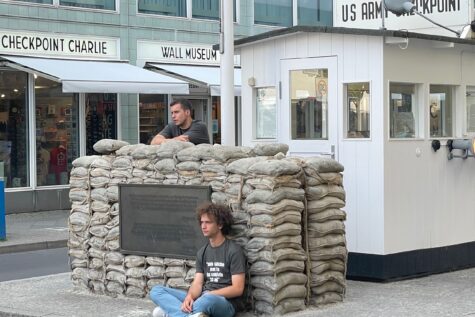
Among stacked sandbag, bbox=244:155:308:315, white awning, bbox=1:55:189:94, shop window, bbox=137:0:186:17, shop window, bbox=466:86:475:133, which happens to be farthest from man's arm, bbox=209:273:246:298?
shop window, bbox=137:0:186:17

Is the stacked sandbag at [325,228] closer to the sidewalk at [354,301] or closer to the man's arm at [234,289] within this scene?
the sidewalk at [354,301]

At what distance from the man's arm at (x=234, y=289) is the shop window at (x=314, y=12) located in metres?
18.7

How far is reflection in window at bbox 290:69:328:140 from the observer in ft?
33.7

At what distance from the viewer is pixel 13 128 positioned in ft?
66.7

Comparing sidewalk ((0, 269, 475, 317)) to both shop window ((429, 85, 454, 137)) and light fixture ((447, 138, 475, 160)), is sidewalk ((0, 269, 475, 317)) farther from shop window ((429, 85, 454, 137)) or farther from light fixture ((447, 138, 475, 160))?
shop window ((429, 85, 454, 137))

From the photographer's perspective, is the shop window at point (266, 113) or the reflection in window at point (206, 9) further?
the reflection in window at point (206, 9)

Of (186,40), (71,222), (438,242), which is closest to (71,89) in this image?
(186,40)

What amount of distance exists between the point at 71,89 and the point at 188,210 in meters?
10.5

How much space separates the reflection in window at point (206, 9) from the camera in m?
23.6

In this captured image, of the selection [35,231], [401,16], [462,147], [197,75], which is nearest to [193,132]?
[462,147]

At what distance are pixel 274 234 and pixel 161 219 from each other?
4.75 feet

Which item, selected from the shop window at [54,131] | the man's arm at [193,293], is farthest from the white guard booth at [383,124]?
the shop window at [54,131]

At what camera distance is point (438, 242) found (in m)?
10.3

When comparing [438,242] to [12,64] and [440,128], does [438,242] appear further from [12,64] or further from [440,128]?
[12,64]
